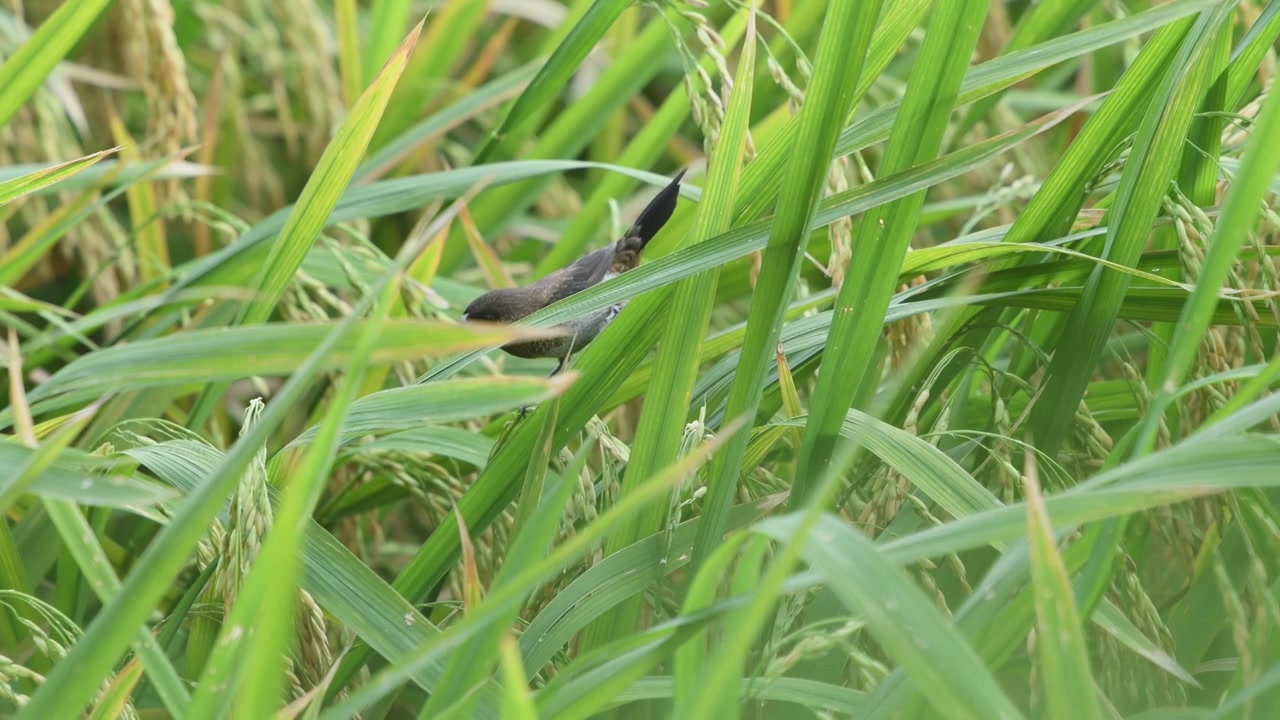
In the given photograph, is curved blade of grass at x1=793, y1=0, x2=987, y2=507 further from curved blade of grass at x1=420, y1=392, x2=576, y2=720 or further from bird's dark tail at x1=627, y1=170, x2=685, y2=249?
bird's dark tail at x1=627, y1=170, x2=685, y2=249

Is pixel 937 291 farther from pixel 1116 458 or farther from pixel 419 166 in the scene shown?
pixel 419 166

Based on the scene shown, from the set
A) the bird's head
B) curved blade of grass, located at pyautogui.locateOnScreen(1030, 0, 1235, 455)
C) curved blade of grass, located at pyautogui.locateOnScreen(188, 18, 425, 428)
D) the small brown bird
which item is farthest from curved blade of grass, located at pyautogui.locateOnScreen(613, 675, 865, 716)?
the bird's head

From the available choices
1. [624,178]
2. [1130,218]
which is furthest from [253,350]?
[624,178]

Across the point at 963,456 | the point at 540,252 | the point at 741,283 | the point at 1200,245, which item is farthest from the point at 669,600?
the point at 540,252

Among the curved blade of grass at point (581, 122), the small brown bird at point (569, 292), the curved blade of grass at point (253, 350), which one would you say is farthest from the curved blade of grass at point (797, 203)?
the curved blade of grass at point (581, 122)

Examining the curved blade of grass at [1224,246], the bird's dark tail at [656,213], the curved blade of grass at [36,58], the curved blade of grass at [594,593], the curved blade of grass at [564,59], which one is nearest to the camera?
the curved blade of grass at [1224,246]

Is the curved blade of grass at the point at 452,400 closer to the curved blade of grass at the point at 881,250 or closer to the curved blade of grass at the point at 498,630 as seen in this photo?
the curved blade of grass at the point at 498,630
